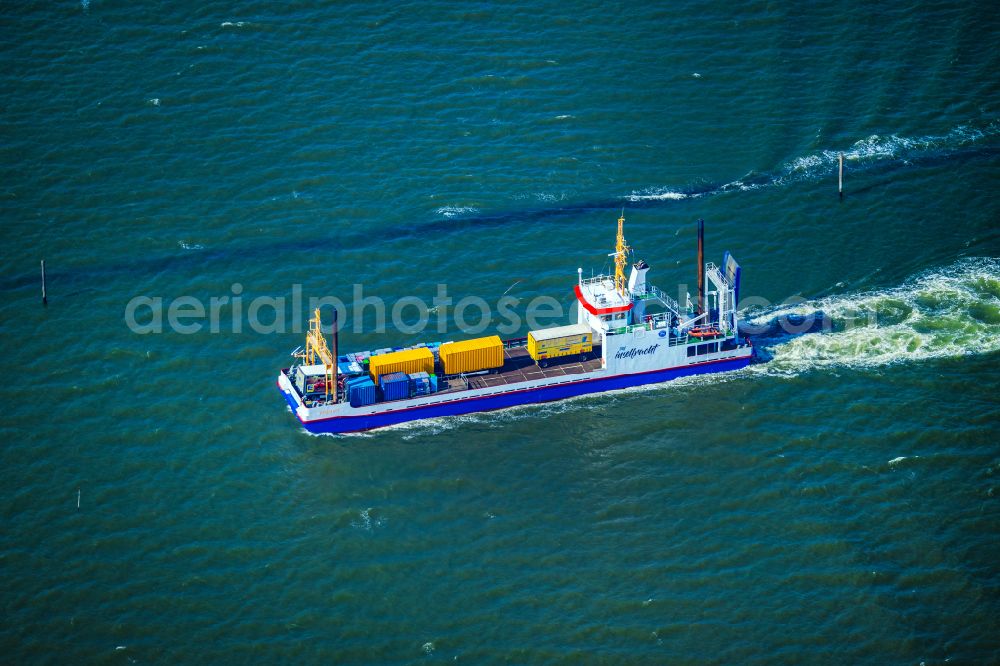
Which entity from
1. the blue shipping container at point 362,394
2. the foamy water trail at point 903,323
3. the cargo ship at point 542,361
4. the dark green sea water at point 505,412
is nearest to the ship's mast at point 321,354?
the cargo ship at point 542,361

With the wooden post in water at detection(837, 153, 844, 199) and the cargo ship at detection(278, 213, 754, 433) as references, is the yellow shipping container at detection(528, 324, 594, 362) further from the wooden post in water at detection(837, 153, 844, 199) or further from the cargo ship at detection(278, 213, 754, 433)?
the wooden post in water at detection(837, 153, 844, 199)

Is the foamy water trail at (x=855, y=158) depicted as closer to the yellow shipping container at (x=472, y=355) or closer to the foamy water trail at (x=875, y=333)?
the foamy water trail at (x=875, y=333)

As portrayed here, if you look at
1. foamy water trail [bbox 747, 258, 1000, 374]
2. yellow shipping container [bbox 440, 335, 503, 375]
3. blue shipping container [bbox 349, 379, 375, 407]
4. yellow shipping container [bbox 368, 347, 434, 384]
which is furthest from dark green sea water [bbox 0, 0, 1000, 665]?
yellow shipping container [bbox 368, 347, 434, 384]

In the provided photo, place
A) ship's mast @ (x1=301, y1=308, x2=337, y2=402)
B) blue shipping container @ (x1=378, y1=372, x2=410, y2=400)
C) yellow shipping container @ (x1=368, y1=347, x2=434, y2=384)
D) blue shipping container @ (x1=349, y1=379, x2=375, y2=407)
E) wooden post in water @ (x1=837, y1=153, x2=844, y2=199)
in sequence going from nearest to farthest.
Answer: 1. ship's mast @ (x1=301, y1=308, x2=337, y2=402)
2. blue shipping container @ (x1=349, y1=379, x2=375, y2=407)
3. blue shipping container @ (x1=378, y1=372, x2=410, y2=400)
4. yellow shipping container @ (x1=368, y1=347, x2=434, y2=384)
5. wooden post in water @ (x1=837, y1=153, x2=844, y2=199)

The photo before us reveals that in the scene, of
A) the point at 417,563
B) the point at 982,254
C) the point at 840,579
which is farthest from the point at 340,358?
the point at 982,254

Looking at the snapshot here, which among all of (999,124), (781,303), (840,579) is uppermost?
(999,124)

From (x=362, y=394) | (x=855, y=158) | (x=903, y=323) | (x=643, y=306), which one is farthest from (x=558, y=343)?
(x=855, y=158)

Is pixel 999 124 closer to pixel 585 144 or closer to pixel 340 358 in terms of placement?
pixel 585 144
